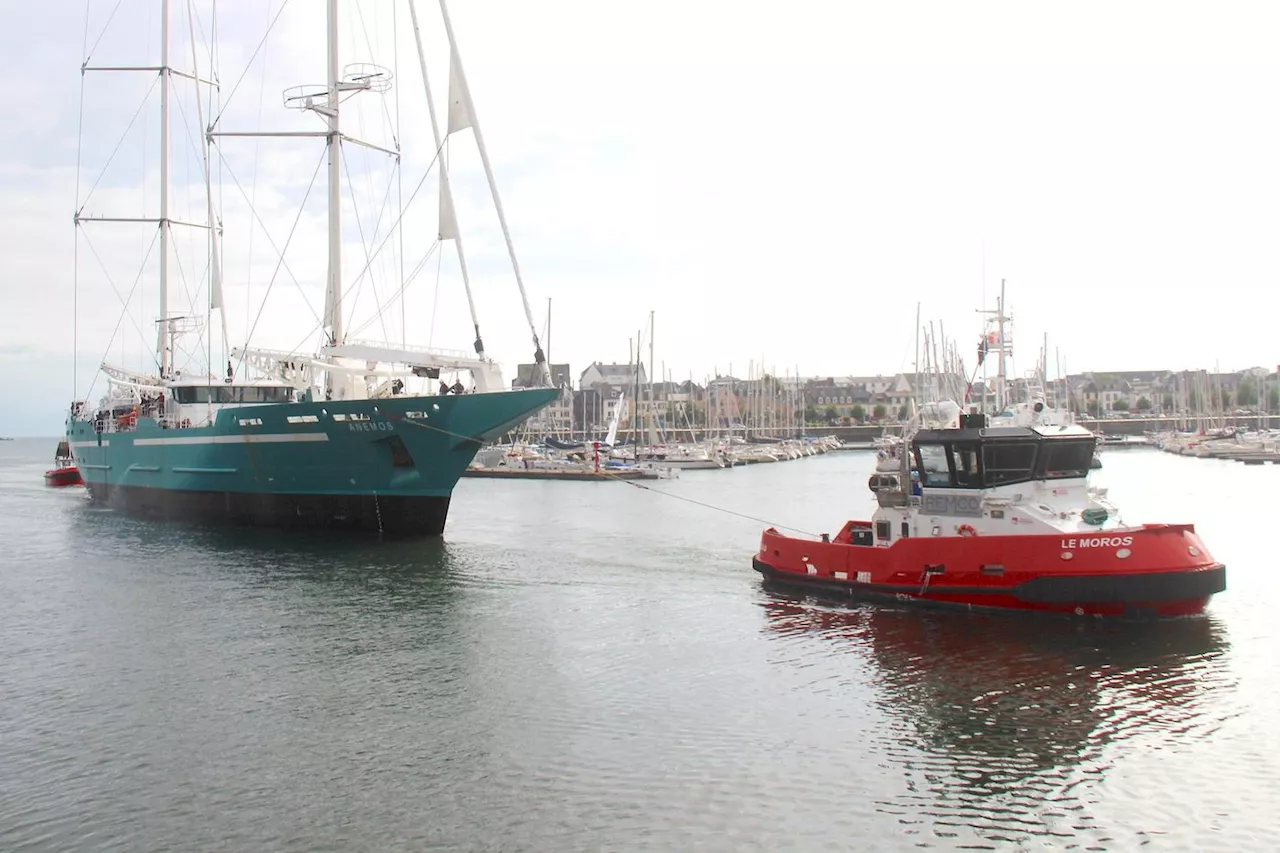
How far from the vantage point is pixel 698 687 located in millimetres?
16500

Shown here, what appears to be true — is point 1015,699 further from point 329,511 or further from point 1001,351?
point 329,511

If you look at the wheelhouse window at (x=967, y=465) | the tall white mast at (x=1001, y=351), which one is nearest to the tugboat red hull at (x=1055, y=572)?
the wheelhouse window at (x=967, y=465)

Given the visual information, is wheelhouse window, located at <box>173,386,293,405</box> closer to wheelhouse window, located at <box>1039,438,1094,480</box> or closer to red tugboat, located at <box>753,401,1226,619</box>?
red tugboat, located at <box>753,401,1226,619</box>

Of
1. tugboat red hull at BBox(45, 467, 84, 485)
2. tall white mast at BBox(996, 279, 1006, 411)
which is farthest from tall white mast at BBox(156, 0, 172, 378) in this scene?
tall white mast at BBox(996, 279, 1006, 411)

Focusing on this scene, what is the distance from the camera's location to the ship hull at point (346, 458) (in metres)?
33.5

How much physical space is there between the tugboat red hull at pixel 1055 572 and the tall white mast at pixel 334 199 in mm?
24069

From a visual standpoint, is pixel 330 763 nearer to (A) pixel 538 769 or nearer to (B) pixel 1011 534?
(A) pixel 538 769

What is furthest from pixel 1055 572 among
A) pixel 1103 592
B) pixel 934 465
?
pixel 934 465

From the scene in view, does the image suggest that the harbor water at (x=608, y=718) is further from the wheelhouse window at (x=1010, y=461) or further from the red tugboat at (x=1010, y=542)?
the wheelhouse window at (x=1010, y=461)

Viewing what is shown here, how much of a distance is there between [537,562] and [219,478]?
16354mm

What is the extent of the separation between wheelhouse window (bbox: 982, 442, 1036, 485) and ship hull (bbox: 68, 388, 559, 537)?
17.1 meters

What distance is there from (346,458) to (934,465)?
70.3 feet

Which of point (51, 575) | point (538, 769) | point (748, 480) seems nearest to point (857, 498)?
point (748, 480)

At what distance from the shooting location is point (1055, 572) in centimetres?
1942
